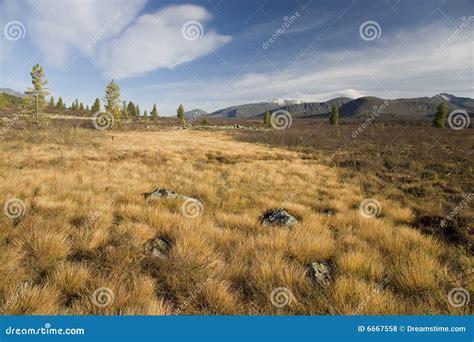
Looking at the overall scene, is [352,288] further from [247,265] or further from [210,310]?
[210,310]

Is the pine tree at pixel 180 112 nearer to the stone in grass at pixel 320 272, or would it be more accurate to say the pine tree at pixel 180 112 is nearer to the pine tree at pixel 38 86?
the pine tree at pixel 38 86

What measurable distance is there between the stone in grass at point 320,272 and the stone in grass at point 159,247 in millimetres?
2050

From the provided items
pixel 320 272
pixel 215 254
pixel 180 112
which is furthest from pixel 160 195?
pixel 180 112

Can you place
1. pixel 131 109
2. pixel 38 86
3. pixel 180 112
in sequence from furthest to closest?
pixel 131 109, pixel 180 112, pixel 38 86

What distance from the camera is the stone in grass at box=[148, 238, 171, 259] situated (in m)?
3.83

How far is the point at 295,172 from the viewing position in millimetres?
13711

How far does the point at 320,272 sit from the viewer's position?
3.52 m

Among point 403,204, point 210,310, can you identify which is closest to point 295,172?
point 403,204

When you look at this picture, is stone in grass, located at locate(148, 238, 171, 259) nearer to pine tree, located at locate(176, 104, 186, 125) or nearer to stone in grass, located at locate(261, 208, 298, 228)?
stone in grass, located at locate(261, 208, 298, 228)

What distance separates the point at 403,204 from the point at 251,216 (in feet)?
17.7

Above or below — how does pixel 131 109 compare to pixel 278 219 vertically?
above

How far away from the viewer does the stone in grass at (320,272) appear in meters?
3.34

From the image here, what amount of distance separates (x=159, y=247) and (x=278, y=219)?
2735mm

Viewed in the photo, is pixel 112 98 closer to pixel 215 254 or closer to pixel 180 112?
pixel 180 112
